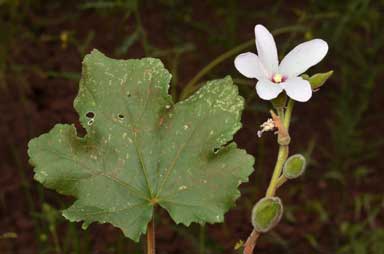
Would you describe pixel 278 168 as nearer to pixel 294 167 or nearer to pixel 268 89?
pixel 294 167

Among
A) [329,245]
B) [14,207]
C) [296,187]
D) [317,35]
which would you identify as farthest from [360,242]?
[14,207]

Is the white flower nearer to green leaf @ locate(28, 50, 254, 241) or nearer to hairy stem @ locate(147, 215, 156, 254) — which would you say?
green leaf @ locate(28, 50, 254, 241)

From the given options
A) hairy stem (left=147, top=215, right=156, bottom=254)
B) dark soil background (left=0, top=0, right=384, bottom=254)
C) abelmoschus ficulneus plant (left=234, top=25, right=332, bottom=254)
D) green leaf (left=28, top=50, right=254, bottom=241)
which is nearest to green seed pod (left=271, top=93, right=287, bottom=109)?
abelmoschus ficulneus plant (left=234, top=25, right=332, bottom=254)

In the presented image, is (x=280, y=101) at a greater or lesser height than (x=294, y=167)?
greater

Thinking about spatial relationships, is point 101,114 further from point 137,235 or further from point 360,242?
point 360,242

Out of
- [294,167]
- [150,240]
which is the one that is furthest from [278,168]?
[150,240]

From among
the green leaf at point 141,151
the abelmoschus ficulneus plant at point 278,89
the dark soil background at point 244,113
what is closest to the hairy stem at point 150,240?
the green leaf at point 141,151

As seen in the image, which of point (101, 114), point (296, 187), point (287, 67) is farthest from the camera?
point (296, 187)
